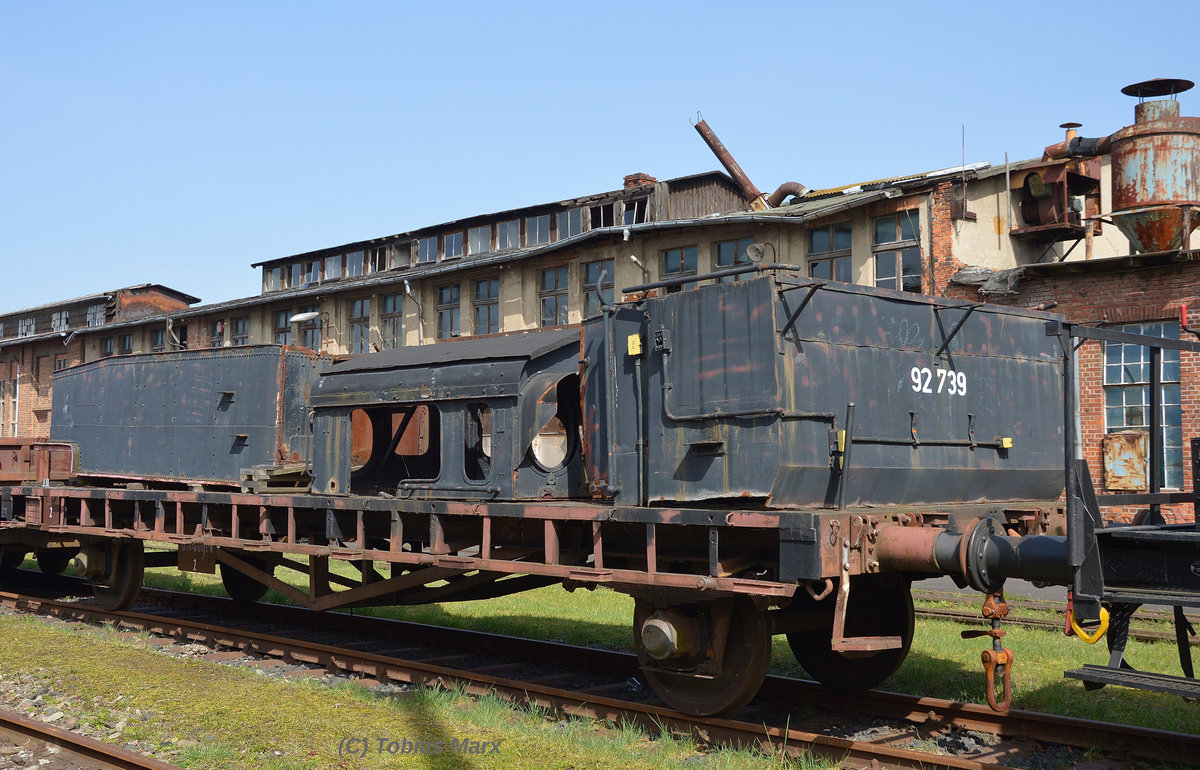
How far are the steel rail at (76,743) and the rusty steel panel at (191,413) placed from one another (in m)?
4.09

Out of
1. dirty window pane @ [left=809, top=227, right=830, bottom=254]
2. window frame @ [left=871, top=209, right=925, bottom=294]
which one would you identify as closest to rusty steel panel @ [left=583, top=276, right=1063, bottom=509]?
window frame @ [left=871, top=209, right=925, bottom=294]

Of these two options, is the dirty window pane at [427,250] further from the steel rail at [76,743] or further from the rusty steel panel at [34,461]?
the steel rail at [76,743]

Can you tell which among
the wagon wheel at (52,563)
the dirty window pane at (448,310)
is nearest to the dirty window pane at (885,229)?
the dirty window pane at (448,310)

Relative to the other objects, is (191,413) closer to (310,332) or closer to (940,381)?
(940,381)

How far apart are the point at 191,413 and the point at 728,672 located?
25.3ft

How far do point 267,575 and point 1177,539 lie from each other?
888 centimetres

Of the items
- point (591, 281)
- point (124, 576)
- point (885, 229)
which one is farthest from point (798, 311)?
point (591, 281)

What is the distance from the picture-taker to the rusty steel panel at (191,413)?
11250 millimetres

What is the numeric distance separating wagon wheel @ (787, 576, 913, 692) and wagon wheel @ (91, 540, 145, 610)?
8.67m

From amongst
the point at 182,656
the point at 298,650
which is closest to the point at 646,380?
the point at 298,650

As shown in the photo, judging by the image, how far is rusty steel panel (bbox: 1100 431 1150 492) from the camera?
60.7 feet

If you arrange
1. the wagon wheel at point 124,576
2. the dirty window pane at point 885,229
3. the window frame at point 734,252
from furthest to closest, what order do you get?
the window frame at point 734,252, the dirty window pane at point 885,229, the wagon wheel at point 124,576

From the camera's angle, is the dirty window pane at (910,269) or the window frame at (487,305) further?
the window frame at (487,305)

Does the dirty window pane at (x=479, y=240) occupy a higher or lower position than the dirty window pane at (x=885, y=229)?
higher
